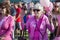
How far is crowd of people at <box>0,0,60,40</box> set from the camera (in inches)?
84.1

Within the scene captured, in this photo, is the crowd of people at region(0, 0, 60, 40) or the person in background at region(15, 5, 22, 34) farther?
the person in background at region(15, 5, 22, 34)

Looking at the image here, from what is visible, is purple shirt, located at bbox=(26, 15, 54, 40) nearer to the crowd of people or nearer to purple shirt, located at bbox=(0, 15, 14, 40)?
the crowd of people

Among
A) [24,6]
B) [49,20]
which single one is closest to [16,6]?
[24,6]

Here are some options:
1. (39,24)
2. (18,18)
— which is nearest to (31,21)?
(39,24)

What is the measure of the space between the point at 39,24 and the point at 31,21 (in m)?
0.10

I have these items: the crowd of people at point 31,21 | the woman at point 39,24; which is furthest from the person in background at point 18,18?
the woman at point 39,24

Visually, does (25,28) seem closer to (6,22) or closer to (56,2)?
(6,22)

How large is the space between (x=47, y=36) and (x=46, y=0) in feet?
1.39

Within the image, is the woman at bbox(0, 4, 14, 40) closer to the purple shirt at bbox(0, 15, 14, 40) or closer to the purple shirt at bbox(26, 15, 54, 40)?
the purple shirt at bbox(0, 15, 14, 40)

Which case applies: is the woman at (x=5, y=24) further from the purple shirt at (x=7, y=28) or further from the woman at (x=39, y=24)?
the woman at (x=39, y=24)

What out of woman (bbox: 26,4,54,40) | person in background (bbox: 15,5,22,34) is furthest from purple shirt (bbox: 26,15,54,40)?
person in background (bbox: 15,5,22,34)

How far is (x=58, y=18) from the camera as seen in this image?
2168 mm

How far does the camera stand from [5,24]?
2100 millimetres

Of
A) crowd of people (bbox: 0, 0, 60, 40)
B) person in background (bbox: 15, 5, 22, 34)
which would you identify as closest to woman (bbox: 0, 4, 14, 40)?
crowd of people (bbox: 0, 0, 60, 40)
